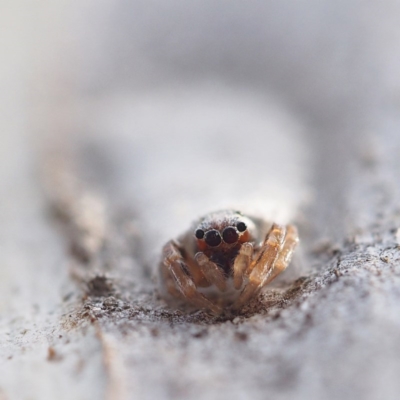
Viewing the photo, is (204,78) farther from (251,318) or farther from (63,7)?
(251,318)

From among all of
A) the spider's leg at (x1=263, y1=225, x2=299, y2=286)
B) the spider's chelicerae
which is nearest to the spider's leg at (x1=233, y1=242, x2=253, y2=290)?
the spider's chelicerae

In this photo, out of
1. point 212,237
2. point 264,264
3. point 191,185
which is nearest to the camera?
point 264,264

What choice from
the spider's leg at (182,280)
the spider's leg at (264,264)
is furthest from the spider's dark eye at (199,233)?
the spider's leg at (264,264)

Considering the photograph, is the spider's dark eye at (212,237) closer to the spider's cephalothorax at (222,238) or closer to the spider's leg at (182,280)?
the spider's cephalothorax at (222,238)

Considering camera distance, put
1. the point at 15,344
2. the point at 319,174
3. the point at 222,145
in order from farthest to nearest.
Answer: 1. the point at 222,145
2. the point at 319,174
3. the point at 15,344

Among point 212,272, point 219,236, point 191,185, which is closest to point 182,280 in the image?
point 212,272

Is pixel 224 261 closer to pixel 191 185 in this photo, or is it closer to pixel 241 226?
pixel 241 226

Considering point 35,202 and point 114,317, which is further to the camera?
point 35,202

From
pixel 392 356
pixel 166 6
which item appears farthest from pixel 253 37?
pixel 392 356
